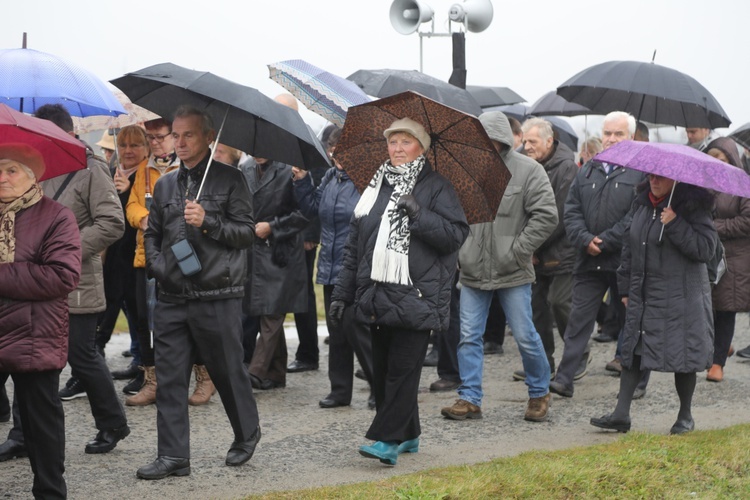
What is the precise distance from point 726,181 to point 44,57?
4750 mm

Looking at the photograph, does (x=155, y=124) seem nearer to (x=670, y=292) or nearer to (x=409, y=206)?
(x=409, y=206)

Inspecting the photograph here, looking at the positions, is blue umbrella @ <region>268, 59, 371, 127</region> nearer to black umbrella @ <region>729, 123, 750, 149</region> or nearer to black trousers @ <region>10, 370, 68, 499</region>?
black trousers @ <region>10, 370, 68, 499</region>

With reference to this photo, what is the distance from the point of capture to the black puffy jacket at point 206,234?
20.5 feet

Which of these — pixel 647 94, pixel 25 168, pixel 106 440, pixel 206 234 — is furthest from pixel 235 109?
pixel 647 94

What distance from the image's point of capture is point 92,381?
21.7ft

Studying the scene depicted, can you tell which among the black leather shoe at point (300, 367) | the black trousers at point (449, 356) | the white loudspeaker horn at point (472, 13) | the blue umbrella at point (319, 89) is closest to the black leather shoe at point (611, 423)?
the black trousers at point (449, 356)

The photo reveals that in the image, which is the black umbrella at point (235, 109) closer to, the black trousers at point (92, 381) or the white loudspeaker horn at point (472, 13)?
the black trousers at point (92, 381)

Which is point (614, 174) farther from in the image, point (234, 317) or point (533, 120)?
point (234, 317)

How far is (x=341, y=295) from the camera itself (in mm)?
6523

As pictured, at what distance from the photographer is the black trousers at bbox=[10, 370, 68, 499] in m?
5.39

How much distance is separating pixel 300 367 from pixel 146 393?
2.04 meters

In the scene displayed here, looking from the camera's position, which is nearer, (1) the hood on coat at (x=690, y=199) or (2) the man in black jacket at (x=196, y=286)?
(2) the man in black jacket at (x=196, y=286)

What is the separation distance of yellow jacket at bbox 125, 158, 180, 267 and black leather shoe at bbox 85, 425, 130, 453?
206 centimetres

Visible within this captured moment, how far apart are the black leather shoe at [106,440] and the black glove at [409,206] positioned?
2.21m
